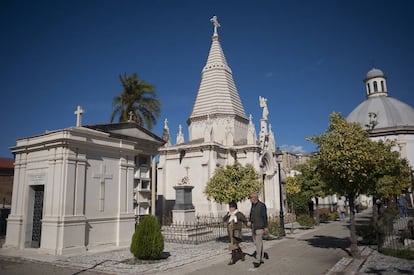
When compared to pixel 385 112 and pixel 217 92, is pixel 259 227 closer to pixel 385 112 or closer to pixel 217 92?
pixel 217 92

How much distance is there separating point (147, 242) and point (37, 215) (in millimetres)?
6352

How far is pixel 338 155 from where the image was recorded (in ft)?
35.6

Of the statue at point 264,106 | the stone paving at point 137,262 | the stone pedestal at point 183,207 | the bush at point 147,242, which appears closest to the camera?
the stone paving at point 137,262

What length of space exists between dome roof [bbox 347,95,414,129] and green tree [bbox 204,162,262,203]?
37.5 metres

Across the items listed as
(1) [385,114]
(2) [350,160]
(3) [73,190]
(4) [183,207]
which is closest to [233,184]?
(4) [183,207]

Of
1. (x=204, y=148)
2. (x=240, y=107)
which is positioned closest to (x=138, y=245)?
(x=204, y=148)

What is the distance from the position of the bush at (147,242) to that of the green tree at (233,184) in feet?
17.7

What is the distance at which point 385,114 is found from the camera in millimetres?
51750

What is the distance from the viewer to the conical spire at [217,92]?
32.5 meters

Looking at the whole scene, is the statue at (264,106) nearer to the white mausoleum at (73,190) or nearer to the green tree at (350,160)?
the white mausoleum at (73,190)

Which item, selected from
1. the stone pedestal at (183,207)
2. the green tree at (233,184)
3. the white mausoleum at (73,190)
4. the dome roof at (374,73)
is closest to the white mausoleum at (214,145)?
the stone pedestal at (183,207)

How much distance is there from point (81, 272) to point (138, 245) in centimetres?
210

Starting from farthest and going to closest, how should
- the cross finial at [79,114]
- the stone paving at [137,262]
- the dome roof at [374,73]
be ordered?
the dome roof at [374,73] < the cross finial at [79,114] < the stone paving at [137,262]

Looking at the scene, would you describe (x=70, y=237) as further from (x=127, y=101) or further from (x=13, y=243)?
(x=127, y=101)
